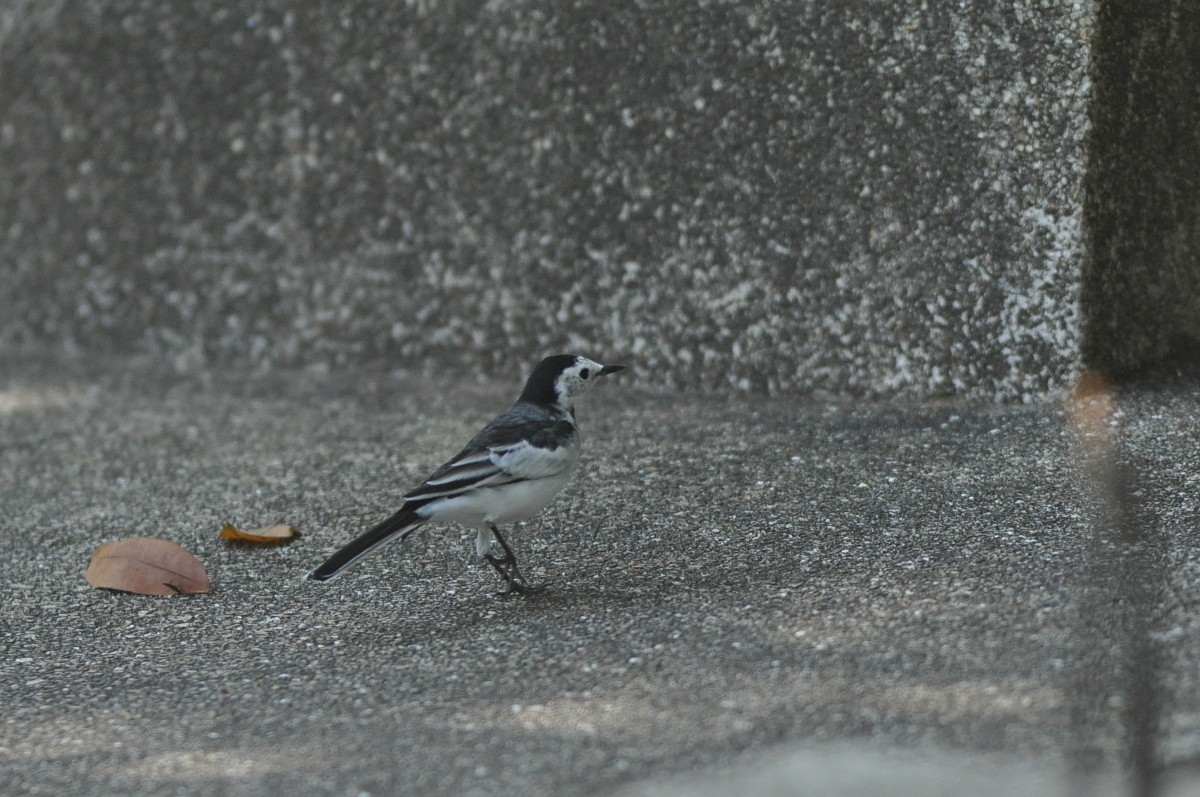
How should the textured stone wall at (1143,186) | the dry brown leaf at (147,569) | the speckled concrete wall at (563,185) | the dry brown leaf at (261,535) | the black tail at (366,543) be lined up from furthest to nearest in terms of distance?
the speckled concrete wall at (563,185), the textured stone wall at (1143,186), the dry brown leaf at (261,535), the dry brown leaf at (147,569), the black tail at (366,543)

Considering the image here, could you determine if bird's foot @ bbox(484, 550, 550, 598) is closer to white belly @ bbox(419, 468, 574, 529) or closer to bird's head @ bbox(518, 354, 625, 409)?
white belly @ bbox(419, 468, 574, 529)

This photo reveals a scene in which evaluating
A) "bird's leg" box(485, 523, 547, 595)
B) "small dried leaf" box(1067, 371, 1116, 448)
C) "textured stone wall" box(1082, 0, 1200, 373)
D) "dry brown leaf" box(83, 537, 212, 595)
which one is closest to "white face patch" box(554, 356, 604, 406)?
"bird's leg" box(485, 523, 547, 595)

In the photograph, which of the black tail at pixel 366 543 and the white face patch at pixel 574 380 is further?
the white face patch at pixel 574 380

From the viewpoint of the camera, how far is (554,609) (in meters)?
3.13

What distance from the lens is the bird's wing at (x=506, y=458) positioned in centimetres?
314

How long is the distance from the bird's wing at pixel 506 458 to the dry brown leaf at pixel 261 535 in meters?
0.77

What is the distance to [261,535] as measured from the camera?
3.77m

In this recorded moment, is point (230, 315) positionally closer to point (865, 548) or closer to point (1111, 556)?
point (865, 548)

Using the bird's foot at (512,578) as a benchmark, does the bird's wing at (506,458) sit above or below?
above

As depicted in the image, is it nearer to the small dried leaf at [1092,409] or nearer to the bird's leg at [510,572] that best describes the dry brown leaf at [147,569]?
the bird's leg at [510,572]

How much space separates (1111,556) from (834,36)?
6.64ft

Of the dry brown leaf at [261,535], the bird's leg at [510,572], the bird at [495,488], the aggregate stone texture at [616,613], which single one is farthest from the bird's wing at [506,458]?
the dry brown leaf at [261,535]

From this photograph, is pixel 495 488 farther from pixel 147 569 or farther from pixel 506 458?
pixel 147 569

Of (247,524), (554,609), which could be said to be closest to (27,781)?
(554,609)
